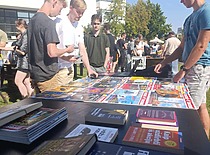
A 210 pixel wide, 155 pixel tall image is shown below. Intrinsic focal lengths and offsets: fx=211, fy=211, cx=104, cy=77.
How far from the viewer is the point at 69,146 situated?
587mm

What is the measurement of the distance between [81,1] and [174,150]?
1907 mm

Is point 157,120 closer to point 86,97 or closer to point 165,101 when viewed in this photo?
point 165,101

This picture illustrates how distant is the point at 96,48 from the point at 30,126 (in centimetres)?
253

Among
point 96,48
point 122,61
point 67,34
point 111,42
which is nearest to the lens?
point 67,34

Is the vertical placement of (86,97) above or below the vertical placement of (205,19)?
below

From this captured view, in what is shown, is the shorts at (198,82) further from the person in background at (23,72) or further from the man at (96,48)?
the person in background at (23,72)

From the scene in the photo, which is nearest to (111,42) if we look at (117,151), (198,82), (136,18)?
(198,82)

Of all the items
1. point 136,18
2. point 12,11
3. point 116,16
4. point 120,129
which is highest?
point 136,18

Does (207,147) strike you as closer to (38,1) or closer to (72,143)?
(72,143)

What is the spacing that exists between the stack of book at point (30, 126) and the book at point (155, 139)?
312 millimetres

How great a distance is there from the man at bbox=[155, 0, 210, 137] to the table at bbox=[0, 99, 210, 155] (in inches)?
28.9

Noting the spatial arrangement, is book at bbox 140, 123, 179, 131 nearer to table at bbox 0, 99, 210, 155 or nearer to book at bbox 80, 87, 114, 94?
table at bbox 0, 99, 210, 155

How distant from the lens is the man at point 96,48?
10.3 feet

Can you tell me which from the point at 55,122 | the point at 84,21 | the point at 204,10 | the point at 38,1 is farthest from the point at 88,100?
the point at 84,21
